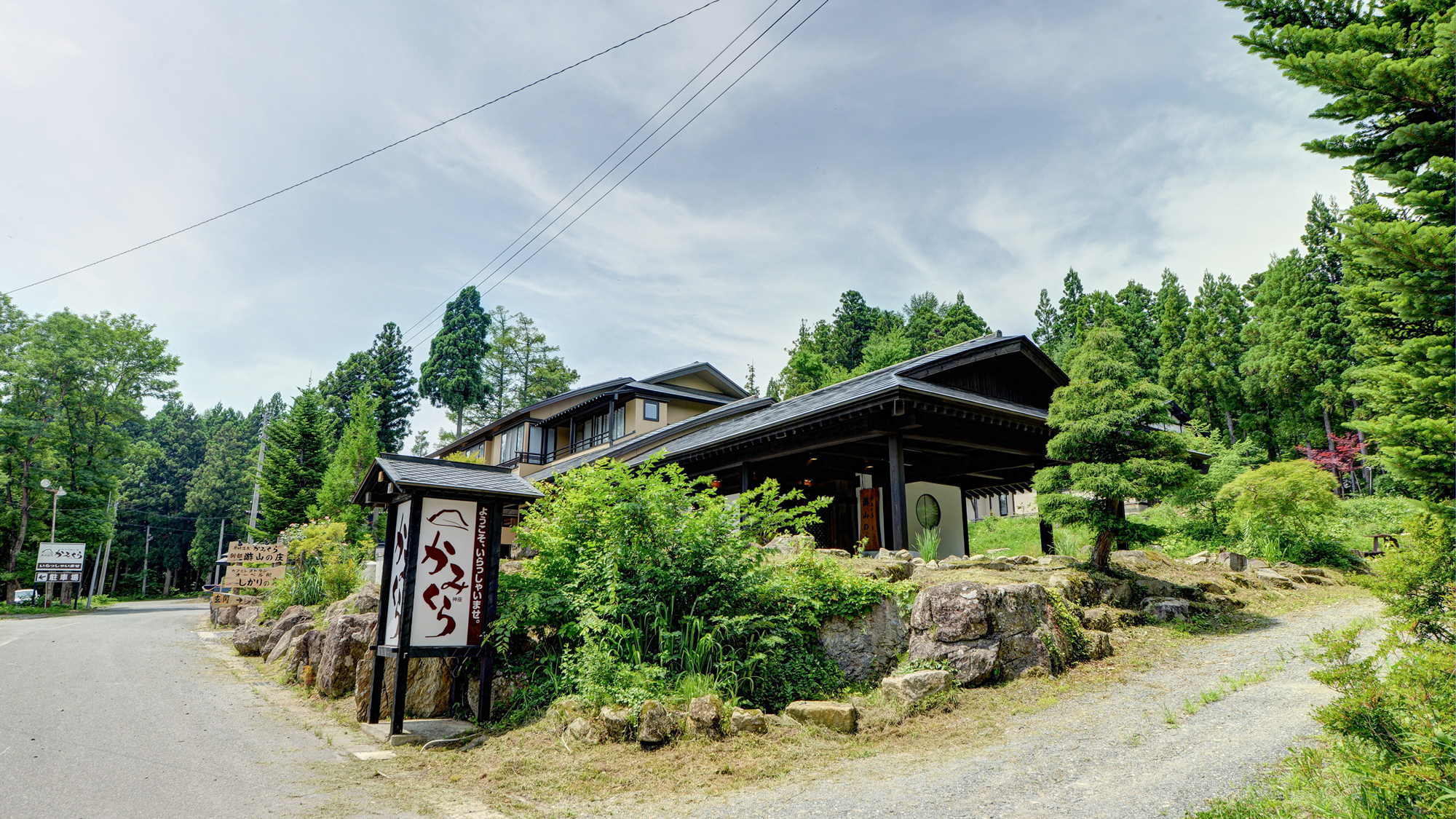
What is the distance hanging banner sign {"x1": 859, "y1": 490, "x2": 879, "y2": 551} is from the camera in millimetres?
17812

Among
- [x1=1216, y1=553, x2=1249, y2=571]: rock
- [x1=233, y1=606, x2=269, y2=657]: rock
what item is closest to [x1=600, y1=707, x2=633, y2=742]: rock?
[x1=233, y1=606, x2=269, y2=657]: rock

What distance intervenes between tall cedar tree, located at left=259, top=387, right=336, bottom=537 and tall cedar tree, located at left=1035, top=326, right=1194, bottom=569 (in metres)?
32.7

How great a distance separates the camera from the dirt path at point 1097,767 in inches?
197

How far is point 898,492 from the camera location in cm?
1294

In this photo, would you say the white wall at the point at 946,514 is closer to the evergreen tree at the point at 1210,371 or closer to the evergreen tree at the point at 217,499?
the evergreen tree at the point at 1210,371

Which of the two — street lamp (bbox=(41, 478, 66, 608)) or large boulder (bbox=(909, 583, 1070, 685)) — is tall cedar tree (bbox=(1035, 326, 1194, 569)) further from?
street lamp (bbox=(41, 478, 66, 608))

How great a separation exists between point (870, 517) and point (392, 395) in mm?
43628

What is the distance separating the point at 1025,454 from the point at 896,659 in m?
8.89

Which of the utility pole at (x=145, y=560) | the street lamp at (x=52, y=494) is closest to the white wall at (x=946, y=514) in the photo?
the street lamp at (x=52, y=494)

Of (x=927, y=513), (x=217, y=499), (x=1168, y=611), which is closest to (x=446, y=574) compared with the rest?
(x=1168, y=611)

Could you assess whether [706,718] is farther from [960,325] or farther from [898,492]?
[960,325]

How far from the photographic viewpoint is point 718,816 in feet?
17.2

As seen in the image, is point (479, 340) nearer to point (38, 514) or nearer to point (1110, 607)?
point (38, 514)

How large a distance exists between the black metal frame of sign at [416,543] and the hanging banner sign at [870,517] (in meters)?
10.6
